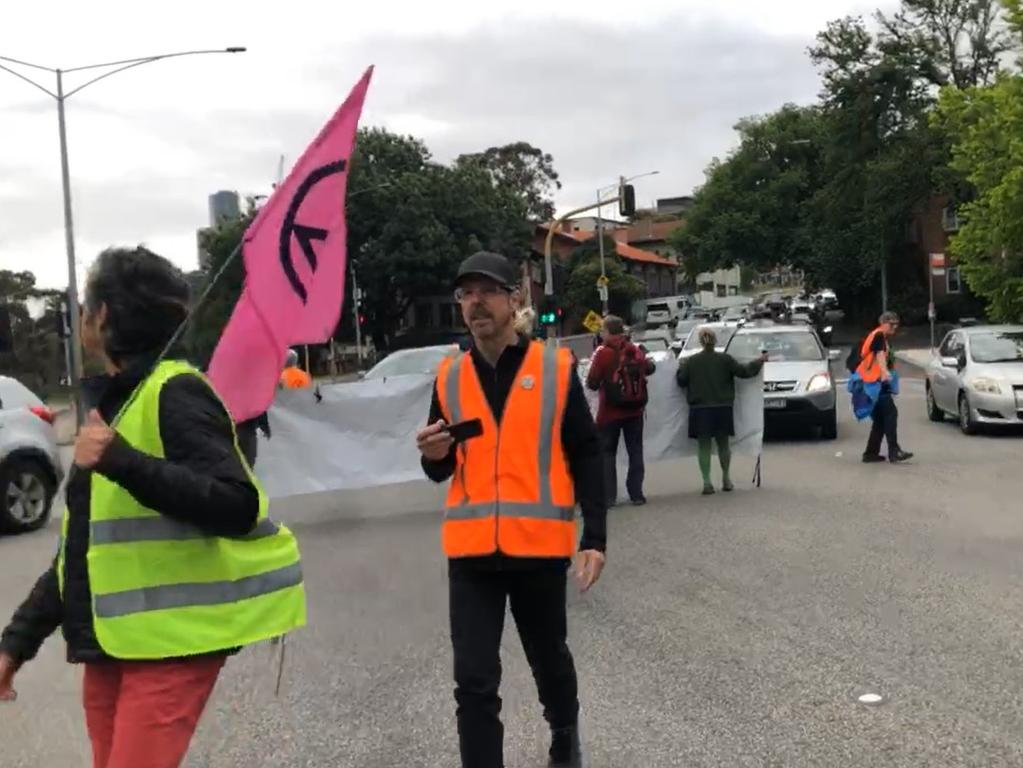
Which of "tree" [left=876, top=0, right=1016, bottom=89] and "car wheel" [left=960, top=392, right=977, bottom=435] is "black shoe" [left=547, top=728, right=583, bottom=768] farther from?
"tree" [left=876, top=0, right=1016, bottom=89]

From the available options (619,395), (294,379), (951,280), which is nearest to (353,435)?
(294,379)

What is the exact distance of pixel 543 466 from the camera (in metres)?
4.13

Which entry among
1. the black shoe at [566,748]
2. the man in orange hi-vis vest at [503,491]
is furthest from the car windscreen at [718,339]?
the man in orange hi-vis vest at [503,491]

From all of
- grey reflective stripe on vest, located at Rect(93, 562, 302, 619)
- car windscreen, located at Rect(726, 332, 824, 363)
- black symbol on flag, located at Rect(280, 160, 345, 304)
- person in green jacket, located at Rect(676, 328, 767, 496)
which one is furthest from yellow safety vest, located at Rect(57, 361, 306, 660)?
car windscreen, located at Rect(726, 332, 824, 363)

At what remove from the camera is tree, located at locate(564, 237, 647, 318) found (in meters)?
80.4

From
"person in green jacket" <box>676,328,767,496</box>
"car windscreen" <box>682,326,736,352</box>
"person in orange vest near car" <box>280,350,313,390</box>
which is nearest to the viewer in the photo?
"person in green jacket" <box>676,328,767,496</box>

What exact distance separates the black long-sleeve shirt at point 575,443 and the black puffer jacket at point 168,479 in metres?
1.40

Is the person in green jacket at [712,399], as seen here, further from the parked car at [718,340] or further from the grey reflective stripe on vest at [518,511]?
the parked car at [718,340]

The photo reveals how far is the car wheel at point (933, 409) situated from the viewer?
744 inches

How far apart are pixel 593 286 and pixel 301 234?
77610 mm

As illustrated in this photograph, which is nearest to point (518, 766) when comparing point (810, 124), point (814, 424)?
point (814, 424)

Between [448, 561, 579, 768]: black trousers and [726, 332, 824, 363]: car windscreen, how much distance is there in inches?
555

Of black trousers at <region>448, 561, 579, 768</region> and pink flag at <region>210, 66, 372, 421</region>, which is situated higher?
pink flag at <region>210, 66, 372, 421</region>

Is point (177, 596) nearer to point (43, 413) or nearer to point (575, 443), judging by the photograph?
point (575, 443)
